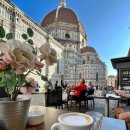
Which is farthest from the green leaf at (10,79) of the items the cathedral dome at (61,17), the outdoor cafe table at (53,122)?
the cathedral dome at (61,17)

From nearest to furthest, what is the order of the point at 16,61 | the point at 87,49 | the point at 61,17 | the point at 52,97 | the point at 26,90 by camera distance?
the point at 16,61 < the point at 26,90 < the point at 52,97 < the point at 87,49 < the point at 61,17

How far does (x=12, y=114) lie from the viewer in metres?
0.77

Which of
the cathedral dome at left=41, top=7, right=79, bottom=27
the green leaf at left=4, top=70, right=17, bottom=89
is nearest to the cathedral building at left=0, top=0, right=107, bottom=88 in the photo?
the cathedral dome at left=41, top=7, right=79, bottom=27

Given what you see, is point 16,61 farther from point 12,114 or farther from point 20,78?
point 12,114

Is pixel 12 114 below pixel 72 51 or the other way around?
below

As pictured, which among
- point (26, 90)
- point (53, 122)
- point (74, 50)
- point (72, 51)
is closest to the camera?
point (26, 90)

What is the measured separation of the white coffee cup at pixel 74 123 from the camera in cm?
71

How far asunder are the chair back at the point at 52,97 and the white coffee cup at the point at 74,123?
275cm

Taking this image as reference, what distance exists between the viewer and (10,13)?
66.8ft

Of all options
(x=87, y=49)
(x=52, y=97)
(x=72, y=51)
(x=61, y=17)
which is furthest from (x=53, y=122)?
(x=61, y=17)

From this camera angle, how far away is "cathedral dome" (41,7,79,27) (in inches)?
1928

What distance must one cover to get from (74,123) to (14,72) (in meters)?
0.29

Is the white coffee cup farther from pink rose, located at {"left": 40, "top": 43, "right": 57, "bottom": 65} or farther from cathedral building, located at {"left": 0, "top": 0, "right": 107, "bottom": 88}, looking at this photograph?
cathedral building, located at {"left": 0, "top": 0, "right": 107, "bottom": 88}

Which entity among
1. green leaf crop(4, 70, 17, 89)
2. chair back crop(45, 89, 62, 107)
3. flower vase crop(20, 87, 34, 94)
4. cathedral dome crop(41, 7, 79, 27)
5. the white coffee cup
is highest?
cathedral dome crop(41, 7, 79, 27)
